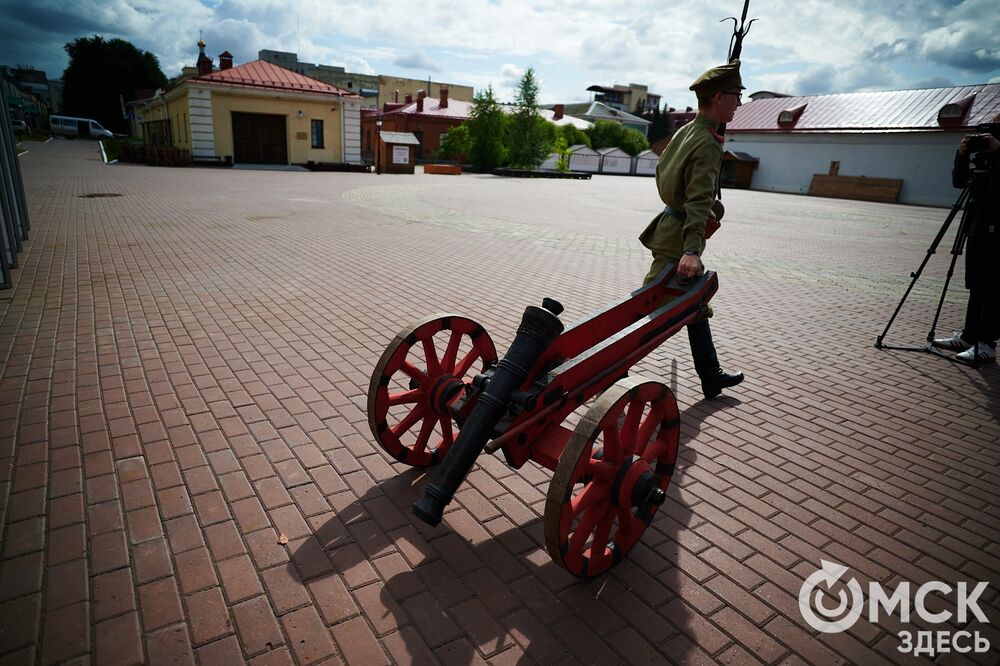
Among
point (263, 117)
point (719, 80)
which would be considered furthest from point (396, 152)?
point (719, 80)

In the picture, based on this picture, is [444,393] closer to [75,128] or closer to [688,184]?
[688,184]

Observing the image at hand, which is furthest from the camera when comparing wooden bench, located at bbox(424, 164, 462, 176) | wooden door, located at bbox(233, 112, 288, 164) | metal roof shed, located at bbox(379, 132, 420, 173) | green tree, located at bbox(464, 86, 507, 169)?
green tree, located at bbox(464, 86, 507, 169)

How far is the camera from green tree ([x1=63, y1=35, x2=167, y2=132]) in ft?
215

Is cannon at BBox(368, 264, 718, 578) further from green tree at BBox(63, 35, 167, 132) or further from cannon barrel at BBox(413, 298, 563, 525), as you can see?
green tree at BBox(63, 35, 167, 132)

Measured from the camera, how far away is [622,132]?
55500 millimetres

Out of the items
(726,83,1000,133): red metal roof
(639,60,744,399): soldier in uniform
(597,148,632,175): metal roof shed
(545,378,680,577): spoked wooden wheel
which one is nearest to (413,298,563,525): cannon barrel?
(545,378,680,577): spoked wooden wheel

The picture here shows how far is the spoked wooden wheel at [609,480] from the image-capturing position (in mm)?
2057

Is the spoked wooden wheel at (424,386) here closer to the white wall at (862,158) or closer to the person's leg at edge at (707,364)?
the person's leg at edge at (707,364)

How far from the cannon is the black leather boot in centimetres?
139

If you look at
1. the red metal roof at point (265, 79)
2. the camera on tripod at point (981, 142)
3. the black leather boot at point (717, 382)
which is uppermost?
the red metal roof at point (265, 79)

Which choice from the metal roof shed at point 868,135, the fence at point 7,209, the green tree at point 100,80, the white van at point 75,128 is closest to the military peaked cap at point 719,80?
the fence at point 7,209

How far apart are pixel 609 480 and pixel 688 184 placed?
1.99 meters

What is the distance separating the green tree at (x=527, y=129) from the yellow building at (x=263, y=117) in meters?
11.2

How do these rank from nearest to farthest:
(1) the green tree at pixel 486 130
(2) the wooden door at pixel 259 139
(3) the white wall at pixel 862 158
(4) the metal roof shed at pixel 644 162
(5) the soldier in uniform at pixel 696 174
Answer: (5) the soldier in uniform at pixel 696 174 < (2) the wooden door at pixel 259 139 < (3) the white wall at pixel 862 158 < (1) the green tree at pixel 486 130 < (4) the metal roof shed at pixel 644 162
